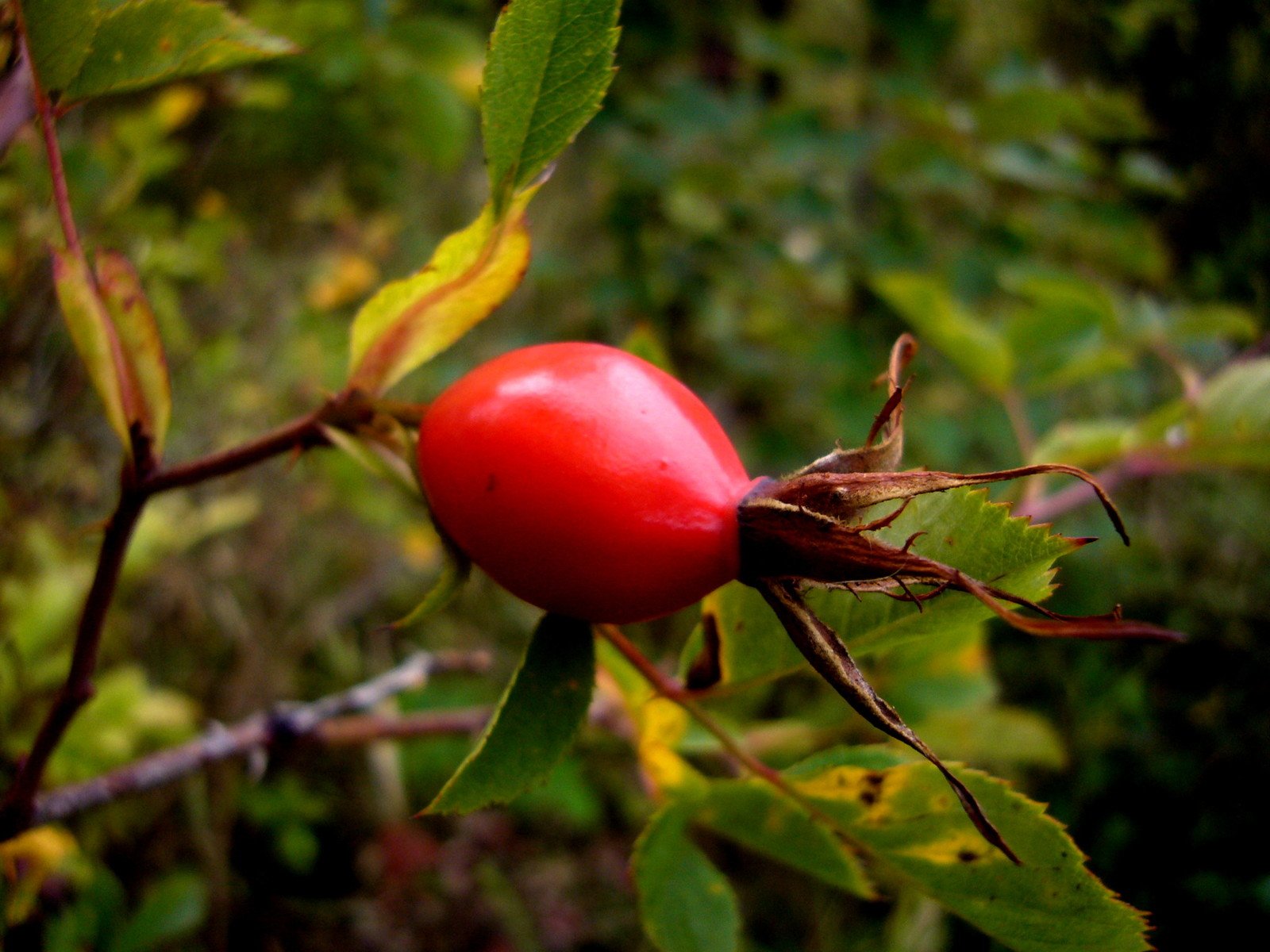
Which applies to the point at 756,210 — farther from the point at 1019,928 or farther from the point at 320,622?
the point at 1019,928

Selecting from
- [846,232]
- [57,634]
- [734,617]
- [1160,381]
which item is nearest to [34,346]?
[57,634]

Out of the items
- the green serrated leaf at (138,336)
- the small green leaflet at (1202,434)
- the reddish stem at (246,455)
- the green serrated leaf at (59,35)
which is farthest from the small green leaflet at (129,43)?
the small green leaflet at (1202,434)

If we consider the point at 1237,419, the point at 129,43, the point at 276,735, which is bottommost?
the point at 276,735

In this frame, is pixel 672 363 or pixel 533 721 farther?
pixel 672 363

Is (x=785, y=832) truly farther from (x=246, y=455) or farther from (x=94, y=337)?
(x=94, y=337)

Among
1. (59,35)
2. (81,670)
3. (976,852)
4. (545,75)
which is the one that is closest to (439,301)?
(545,75)

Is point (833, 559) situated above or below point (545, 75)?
below

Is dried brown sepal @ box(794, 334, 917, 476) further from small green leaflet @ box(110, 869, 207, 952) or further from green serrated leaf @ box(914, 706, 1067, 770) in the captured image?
small green leaflet @ box(110, 869, 207, 952)

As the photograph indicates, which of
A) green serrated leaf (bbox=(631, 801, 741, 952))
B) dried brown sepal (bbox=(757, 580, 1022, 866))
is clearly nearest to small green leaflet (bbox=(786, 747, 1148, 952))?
dried brown sepal (bbox=(757, 580, 1022, 866))
